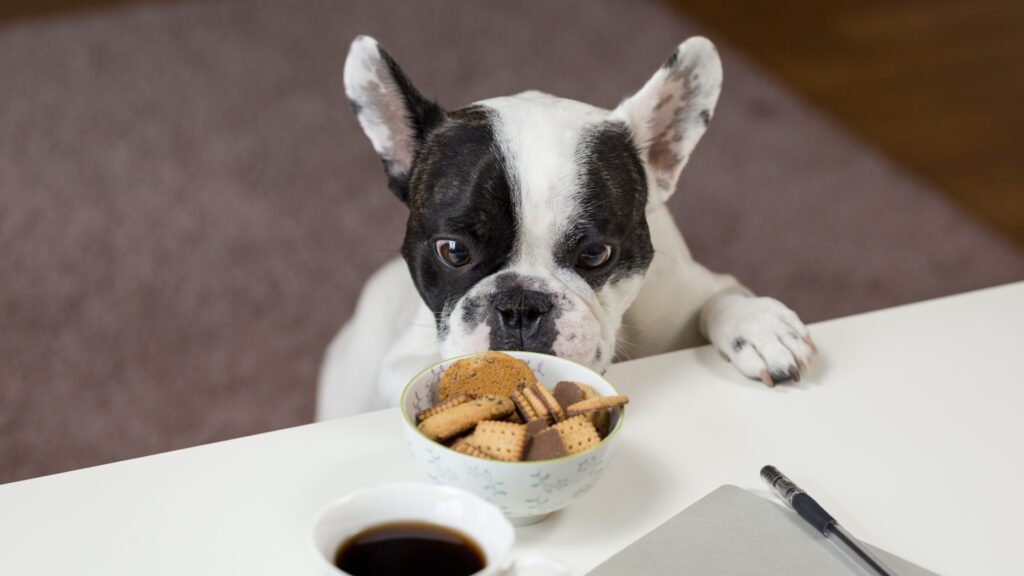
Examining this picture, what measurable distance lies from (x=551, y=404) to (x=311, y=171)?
8.21ft

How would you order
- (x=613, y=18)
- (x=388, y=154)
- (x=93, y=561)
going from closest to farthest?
(x=93, y=561)
(x=388, y=154)
(x=613, y=18)

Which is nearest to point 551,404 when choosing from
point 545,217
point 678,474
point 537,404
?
point 537,404

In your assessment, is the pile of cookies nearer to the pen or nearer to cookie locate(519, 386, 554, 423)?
cookie locate(519, 386, 554, 423)

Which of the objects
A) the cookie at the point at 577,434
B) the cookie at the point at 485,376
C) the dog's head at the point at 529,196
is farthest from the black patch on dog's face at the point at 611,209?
the cookie at the point at 577,434

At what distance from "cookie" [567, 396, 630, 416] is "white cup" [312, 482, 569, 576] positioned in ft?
0.54

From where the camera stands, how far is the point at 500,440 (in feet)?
3.02

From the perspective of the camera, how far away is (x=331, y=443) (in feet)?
3.70

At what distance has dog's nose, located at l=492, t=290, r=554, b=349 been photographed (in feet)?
3.90

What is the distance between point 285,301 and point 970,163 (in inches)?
86.2

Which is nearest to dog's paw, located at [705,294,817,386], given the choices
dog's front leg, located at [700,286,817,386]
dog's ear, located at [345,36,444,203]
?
dog's front leg, located at [700,286,817,386]

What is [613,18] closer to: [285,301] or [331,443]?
[285,301]

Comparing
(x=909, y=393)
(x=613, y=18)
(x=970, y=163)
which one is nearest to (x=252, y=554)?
(x=909, y=393)

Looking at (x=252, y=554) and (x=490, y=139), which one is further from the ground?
(x=490, y=139)

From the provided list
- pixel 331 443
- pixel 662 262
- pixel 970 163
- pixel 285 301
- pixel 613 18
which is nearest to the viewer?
pixel 331 443
